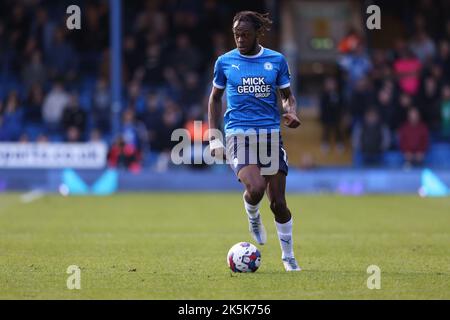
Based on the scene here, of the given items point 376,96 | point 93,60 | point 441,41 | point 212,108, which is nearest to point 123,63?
point 93,60

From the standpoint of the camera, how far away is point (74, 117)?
25.5m

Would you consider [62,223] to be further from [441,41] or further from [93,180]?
[441,41]

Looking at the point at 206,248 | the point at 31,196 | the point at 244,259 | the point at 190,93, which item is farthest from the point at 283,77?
the point at 190,93

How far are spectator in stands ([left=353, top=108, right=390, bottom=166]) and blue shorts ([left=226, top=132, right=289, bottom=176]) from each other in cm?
1469

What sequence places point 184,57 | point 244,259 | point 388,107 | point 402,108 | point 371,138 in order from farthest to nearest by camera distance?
point 184,57, point 388,107, point 402,108, point 371,138, point 244,259

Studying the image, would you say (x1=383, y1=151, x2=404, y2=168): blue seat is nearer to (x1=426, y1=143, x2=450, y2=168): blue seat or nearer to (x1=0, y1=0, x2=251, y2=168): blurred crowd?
→ (x1=426, y1=143, x2=450, y2=168): blue seat

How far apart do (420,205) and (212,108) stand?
35.0 ft

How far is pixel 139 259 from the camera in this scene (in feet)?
36.9

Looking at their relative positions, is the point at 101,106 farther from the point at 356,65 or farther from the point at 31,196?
the point at 356,65

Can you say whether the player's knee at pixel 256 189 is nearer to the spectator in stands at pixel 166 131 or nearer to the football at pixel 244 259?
the football at pixel 244 259

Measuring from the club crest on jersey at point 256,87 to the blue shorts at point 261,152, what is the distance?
1.37ft

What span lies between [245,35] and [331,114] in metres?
16.2

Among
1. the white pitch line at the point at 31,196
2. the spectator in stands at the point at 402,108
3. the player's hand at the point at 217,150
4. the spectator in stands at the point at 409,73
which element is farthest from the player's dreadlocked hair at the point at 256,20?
the spectator in stands at the point at 409,73
